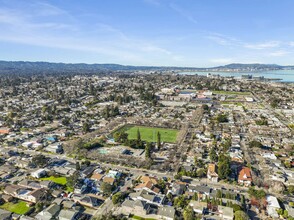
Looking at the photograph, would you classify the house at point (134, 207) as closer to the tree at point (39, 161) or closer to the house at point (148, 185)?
the house at point (148, 185)

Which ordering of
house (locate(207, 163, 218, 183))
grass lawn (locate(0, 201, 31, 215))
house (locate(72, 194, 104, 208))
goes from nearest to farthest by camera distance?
grass lawn (locate(0, 201, 31, 215)) → house (locate(72, 194, 104, 208)) → house (locate(207, 163, 218, 183))

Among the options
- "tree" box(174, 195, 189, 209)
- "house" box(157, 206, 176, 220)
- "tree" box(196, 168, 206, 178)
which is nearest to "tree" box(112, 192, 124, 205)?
"house" box(157, 206, 176, 220)

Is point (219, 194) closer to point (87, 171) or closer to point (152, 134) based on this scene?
point (87, 171)

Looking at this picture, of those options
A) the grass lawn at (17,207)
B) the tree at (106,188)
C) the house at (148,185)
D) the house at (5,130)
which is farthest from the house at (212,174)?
the house at (5,130)

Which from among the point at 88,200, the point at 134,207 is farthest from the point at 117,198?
the point at 88,200

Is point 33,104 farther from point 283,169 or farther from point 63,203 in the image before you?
point 283,169

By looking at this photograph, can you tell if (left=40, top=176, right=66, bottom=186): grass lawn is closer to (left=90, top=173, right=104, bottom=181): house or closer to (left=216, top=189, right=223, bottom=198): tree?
(left=90, top=173, right=104, bottom=181): house

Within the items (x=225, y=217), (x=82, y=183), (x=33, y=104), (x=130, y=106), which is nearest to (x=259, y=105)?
(x=130, y=106)
